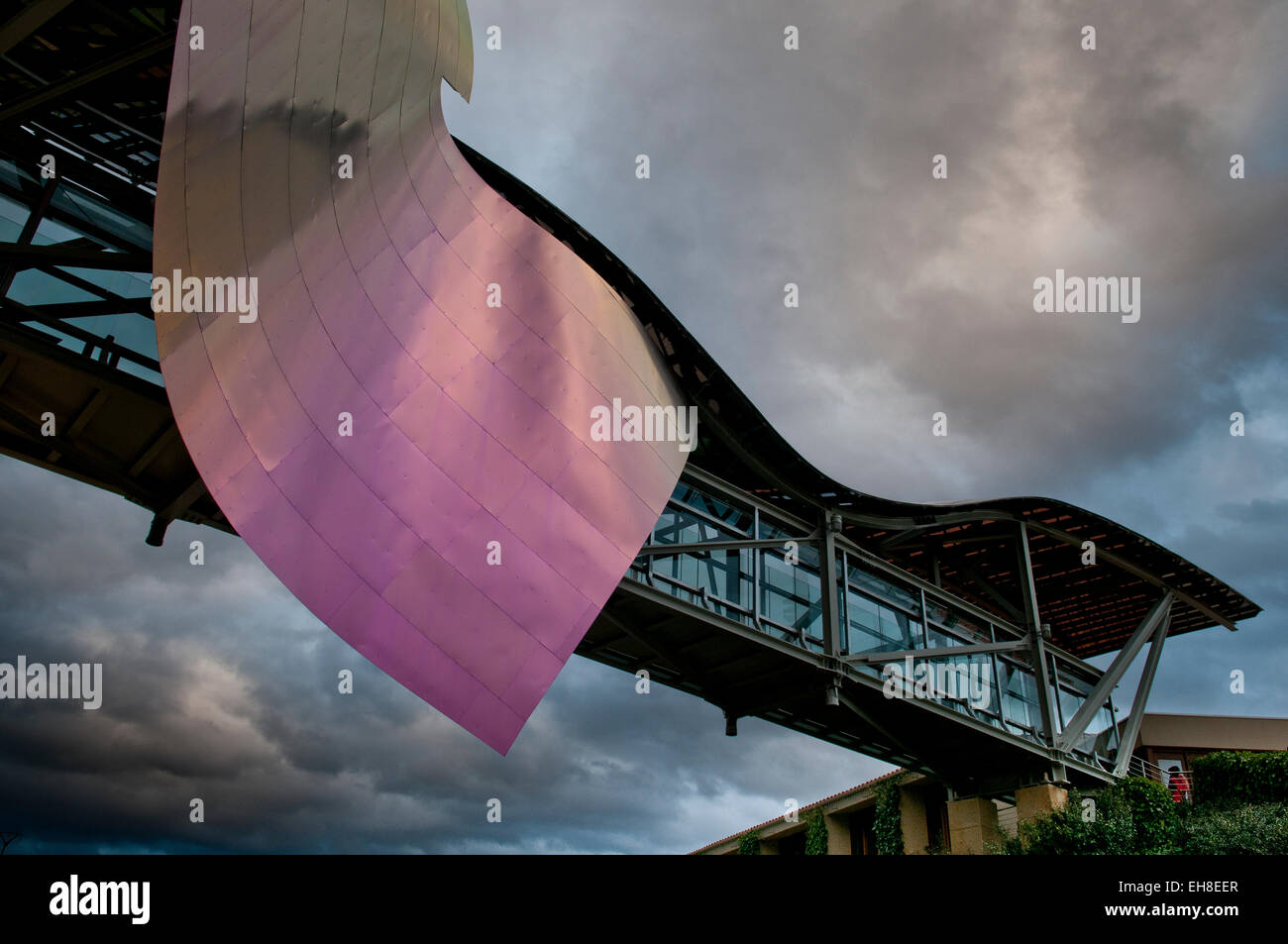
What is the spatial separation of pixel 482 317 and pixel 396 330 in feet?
3.63

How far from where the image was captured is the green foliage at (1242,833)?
76.7 feet

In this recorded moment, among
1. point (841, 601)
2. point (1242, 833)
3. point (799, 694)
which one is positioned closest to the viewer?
point (799, 694)

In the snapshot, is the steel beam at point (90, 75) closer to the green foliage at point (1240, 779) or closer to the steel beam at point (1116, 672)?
the steel beam at point (1116, 672)

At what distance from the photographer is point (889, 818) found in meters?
34.0

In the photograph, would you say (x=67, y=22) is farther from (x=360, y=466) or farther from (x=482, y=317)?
(x=360, y=466)

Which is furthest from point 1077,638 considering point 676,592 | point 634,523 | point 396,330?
point 396,330

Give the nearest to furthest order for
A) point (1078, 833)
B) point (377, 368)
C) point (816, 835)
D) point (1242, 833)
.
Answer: point (377, 368) < point (1242, 833) < point (1078, 833) < point (816, 835)

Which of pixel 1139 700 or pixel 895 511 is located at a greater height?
pixel 895 511

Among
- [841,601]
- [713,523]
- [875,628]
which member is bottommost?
[875,628]

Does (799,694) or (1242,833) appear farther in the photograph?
(1242,833)

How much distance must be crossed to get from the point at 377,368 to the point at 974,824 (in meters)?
26.3

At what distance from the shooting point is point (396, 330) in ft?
29.5

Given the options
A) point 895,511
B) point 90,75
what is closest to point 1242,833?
point 895,511

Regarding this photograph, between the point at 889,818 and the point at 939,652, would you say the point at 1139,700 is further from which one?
the point at 939,652
